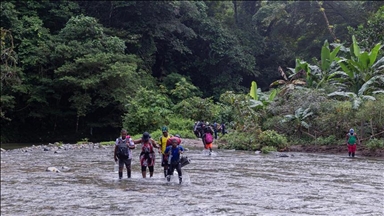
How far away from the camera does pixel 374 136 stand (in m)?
22.8

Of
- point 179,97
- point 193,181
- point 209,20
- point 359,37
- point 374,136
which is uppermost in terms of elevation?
point 209,20

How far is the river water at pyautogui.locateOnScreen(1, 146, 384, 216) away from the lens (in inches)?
416

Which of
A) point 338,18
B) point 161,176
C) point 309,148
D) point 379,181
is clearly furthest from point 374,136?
point 338,18

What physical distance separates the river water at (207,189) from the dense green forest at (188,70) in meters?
4.94

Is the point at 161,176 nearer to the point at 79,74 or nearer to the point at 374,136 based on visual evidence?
the point at 374,136

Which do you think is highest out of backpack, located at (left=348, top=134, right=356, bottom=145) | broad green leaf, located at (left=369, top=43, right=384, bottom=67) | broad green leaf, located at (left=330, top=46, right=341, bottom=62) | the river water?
broad green leaf, located at (left=330, top=46, right=341, bottom=62)

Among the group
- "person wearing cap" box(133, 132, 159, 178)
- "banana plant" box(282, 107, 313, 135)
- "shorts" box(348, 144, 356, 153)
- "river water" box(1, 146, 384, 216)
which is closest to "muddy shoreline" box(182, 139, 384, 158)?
"shorts" box(348, 144, 356, 153)

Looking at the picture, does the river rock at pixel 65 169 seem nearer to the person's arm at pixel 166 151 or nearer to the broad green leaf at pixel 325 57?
the person's arm at pixel 166 151

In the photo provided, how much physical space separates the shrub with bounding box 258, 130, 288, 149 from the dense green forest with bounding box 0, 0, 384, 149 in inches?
2.0

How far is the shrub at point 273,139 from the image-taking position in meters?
24.5

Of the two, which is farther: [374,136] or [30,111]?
[30,111]

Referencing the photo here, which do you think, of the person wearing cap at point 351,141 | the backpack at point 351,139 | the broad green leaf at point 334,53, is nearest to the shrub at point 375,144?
the person wearing cap at point 351,141

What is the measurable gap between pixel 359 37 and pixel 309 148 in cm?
1189

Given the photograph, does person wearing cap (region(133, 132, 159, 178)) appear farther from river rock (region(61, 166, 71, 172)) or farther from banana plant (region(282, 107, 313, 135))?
banana plant (region(282, 107, 313, 135))
